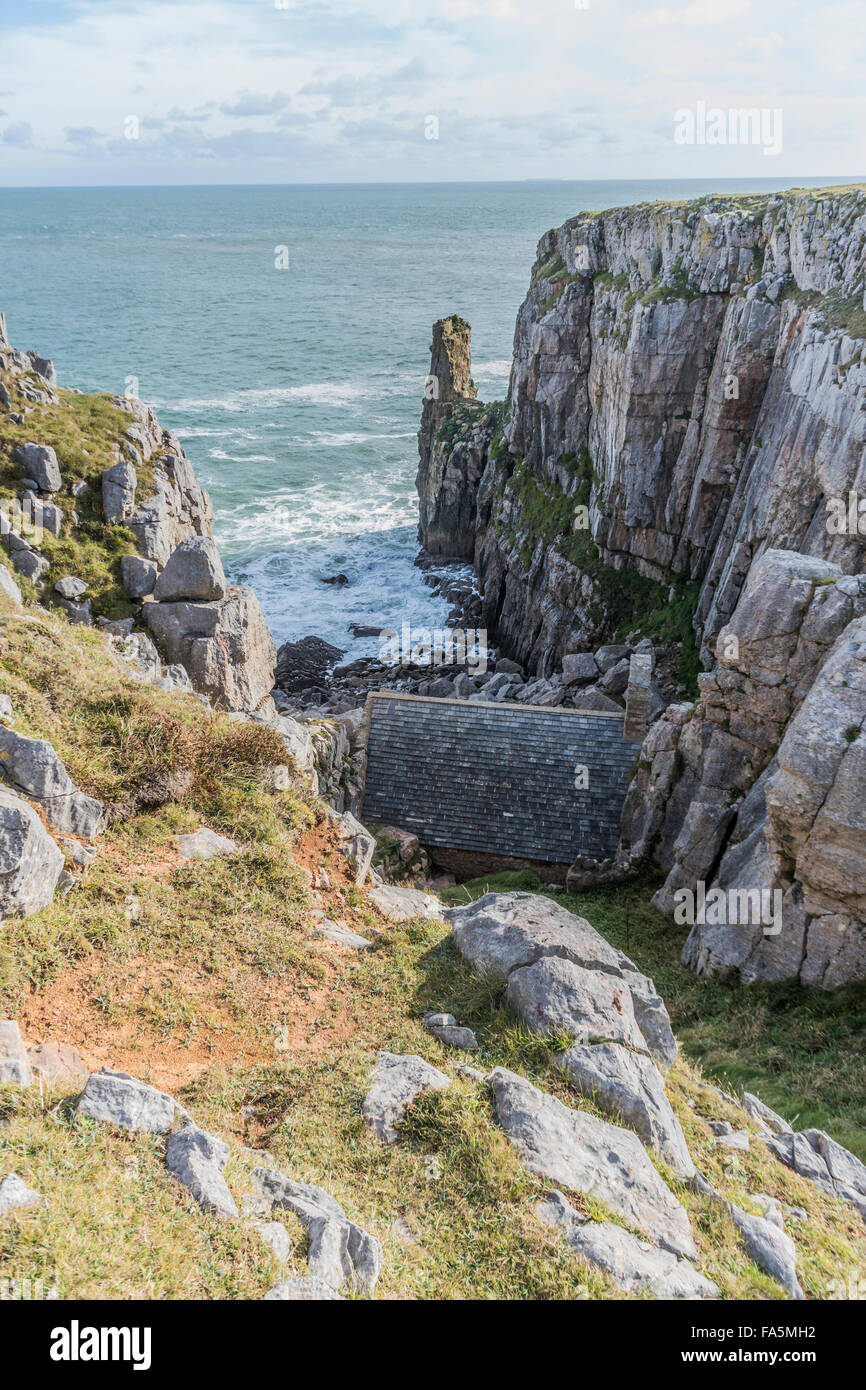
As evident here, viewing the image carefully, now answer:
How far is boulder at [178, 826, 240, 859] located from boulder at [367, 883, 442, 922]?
132 inches

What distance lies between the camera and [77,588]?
24.8 metres

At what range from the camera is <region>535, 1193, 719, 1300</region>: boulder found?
8320 mm

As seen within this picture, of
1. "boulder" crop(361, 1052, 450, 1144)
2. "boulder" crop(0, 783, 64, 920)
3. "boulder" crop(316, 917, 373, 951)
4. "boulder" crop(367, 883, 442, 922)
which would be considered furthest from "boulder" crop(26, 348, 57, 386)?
"boulder" crop(361, 1052, 450, 1144)

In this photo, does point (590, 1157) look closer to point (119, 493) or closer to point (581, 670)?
point (119, 493)

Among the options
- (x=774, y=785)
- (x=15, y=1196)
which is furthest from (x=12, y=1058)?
(x=774, y=785)

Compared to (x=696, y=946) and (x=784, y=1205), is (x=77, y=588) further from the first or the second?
(x=784, y=1205)

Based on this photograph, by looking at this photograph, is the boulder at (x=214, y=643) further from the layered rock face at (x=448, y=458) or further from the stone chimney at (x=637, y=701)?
the layered rock face at (x=448, y=458)

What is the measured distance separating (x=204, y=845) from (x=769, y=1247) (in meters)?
10.8

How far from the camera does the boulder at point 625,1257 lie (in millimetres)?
8320

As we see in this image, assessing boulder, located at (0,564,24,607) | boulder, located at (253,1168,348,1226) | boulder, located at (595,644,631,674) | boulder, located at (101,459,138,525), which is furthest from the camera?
boulder, located at (595,644,631,674)

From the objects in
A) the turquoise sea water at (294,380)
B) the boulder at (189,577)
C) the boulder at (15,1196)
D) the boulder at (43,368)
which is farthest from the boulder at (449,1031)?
the turquoise sea water at (294,380)

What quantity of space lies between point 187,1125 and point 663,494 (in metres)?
37.2

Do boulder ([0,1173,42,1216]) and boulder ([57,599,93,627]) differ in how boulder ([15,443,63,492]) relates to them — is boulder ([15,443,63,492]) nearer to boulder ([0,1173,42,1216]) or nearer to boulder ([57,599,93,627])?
boulder ([57,599,93,627])
